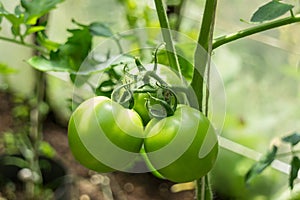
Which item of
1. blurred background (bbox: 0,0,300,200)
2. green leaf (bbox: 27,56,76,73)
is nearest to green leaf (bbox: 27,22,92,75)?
green leaf (bbox: 27,56,76,73)

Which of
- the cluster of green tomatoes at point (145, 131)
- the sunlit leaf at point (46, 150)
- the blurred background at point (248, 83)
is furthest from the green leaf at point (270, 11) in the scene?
the sunlit leaf at point (46, 150)

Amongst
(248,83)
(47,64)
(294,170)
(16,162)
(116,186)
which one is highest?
(47,64)

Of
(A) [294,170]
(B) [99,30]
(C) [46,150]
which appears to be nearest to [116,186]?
(C) [46,150]

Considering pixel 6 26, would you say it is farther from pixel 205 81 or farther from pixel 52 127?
pixel 205 81

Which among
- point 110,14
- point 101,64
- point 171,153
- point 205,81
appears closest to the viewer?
point 171,153

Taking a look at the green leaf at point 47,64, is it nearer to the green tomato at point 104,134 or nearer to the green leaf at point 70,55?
the green leaf at point 70,55

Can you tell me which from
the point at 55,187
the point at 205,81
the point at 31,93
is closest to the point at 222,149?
the point at 55,187

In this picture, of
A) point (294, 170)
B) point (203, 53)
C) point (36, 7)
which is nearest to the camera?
point (203, 53)

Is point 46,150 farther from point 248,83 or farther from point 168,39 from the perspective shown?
point 168,39
